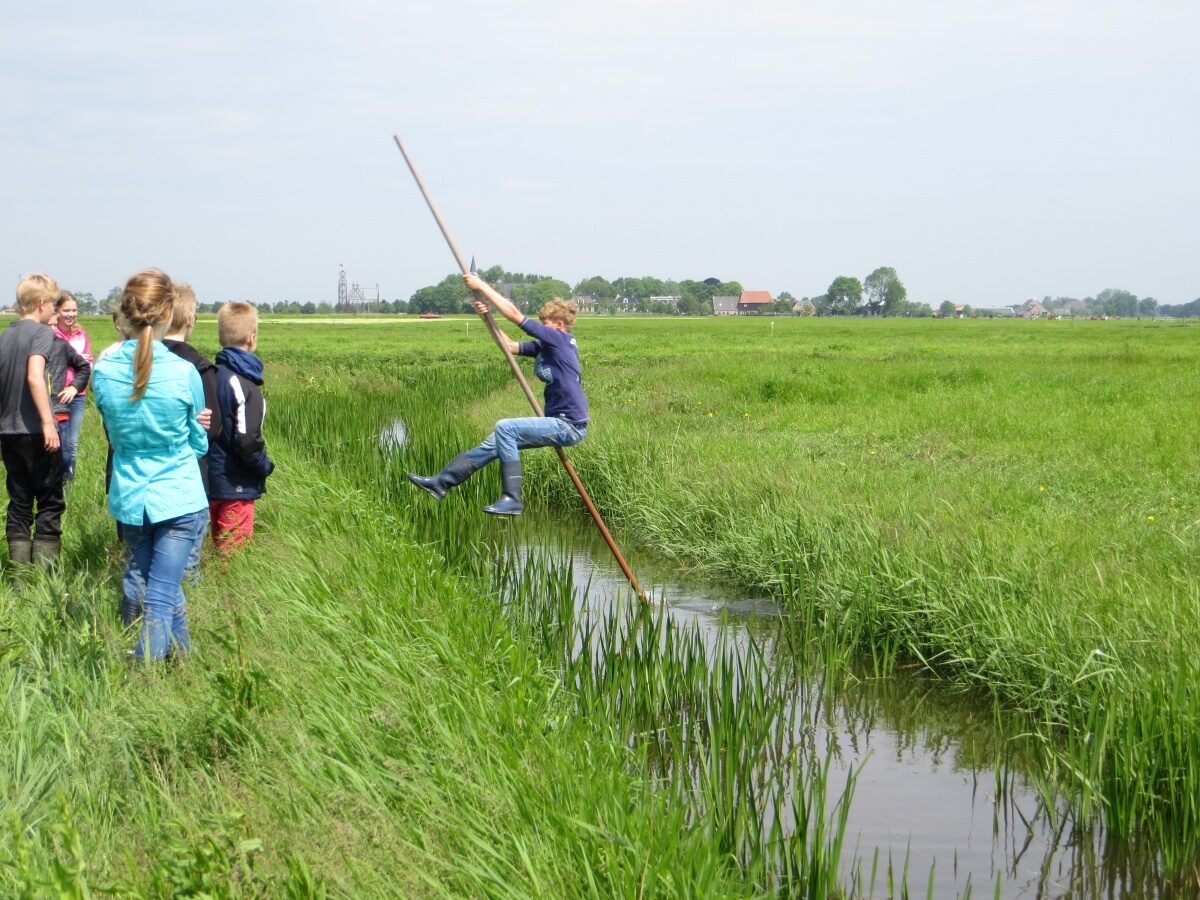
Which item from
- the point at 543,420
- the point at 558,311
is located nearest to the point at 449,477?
the point at 543,420

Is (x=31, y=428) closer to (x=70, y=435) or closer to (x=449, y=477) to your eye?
(x=70, y=435)

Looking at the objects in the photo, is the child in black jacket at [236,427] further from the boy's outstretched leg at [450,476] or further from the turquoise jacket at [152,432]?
the boy's outstretched leg at [450,476]

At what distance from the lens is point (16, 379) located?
6496 millimetres

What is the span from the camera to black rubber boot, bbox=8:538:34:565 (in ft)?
21.7

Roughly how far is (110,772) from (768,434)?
10792mm

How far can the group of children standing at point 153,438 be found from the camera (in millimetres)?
4969

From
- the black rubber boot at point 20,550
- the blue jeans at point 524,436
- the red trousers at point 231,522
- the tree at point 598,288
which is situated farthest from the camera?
the tree at point 598,288

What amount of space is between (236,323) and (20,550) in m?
1.95

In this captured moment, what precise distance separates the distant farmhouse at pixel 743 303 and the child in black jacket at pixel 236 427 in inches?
5850

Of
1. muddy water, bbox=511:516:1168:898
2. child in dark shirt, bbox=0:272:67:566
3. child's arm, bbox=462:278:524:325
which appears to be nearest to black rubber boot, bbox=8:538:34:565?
child in dark shirt, bbox=0:272:67:566

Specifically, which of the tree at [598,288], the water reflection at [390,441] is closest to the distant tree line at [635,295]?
the tree at [598,288]

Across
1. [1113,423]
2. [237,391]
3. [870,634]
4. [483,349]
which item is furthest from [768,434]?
[483,349]

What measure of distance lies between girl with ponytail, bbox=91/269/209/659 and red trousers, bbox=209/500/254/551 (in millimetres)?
1141

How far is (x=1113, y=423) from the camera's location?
1334 cm
